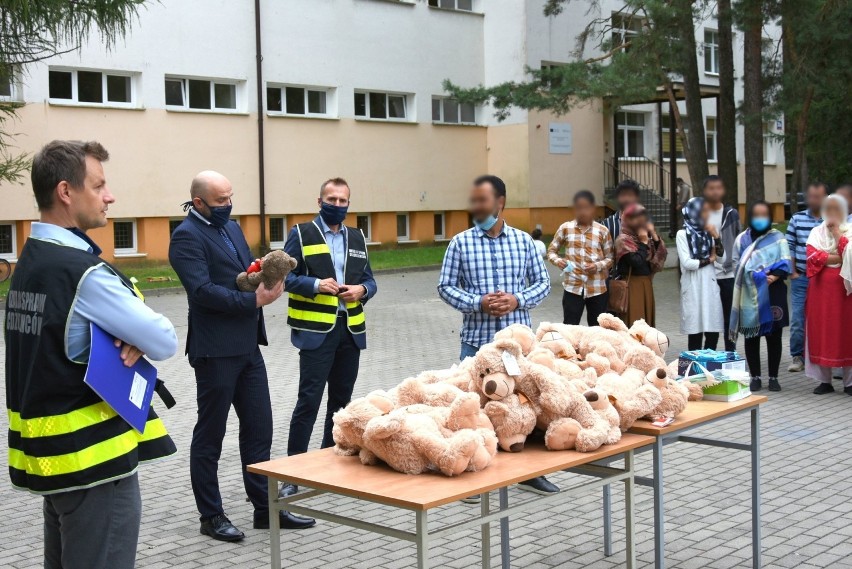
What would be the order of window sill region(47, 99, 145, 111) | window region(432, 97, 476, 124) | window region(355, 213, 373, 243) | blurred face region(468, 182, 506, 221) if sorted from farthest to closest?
window region(432, 97, 476, 124)
window region(355, 213, 373, 243)
window sill region(47, 99, 145, 111)
blurred face region(468, 182, 506, 221)

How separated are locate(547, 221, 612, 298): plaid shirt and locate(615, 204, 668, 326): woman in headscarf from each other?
0.14 m

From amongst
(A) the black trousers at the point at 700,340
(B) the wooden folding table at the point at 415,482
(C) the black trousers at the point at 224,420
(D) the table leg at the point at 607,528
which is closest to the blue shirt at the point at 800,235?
(A) the black trousers at the point at 700,340

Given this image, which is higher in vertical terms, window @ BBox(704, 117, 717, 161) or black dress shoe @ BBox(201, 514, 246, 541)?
window @ BBox(704, 117, 717, 161)

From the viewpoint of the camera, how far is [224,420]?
566cm

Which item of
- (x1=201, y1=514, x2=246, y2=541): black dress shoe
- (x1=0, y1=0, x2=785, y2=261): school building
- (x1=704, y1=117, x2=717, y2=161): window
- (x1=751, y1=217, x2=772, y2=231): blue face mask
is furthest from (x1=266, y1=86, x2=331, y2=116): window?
(x1=201, y1=514, x2=246, y2=541): black dress shoe

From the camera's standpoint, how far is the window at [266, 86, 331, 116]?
26.9 m

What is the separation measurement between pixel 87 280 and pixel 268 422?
8.50 feet

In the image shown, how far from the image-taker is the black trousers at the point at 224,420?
556 centimetres

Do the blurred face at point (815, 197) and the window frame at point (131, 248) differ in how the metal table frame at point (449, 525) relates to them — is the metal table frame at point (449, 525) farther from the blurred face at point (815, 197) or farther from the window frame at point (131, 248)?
the window frame at point (131, 248)

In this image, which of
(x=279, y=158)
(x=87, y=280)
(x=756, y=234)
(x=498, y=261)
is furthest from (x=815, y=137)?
(x=87, y=280)

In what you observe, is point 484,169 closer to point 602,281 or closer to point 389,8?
point 389,8

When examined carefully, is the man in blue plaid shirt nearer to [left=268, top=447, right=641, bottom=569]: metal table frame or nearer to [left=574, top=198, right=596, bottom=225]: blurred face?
[left=268, top=447, right=641, bottom=569]: metal table frame

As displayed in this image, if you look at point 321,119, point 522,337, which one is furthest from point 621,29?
point 522,337

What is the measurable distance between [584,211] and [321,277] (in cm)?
373
